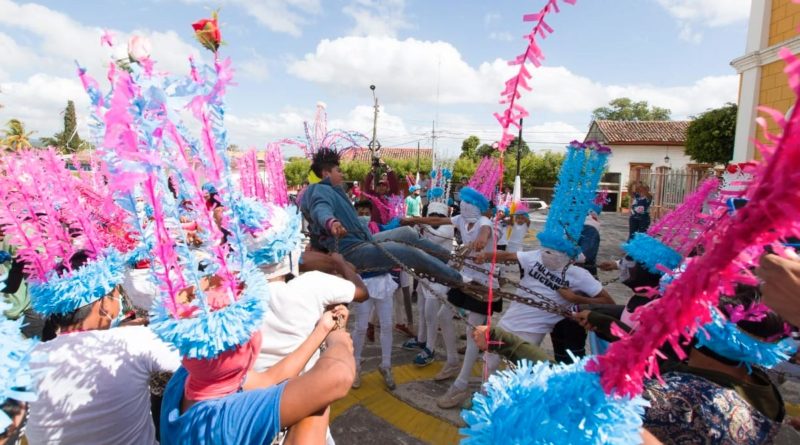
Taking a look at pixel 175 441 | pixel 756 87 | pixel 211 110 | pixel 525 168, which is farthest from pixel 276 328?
pixel 525 168

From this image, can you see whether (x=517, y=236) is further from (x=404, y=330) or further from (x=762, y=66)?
(x=762, y=66)

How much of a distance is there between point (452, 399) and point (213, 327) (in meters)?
3.16

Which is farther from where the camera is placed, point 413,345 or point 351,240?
point 413,345

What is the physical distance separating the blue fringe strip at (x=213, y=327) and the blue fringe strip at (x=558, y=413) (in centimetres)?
75

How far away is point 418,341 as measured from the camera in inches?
209

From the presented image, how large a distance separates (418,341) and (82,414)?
3.94 metres

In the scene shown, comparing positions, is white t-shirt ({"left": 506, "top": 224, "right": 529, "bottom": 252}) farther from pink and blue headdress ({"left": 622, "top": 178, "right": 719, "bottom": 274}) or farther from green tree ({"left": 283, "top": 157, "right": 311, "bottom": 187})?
green tree ({"left": 283, "top": 157, "right": 311, "bottom": 187})

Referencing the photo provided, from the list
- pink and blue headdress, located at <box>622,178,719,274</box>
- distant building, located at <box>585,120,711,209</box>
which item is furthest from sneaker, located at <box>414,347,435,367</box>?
distant building, located at <box>585,120,711,209</box>

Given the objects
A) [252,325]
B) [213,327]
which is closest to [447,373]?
[252,325]

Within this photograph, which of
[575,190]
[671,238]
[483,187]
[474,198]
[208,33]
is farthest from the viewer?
[483,187]

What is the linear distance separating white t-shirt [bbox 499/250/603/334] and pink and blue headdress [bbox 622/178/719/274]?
38 cm

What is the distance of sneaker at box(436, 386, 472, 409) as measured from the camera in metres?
3.96

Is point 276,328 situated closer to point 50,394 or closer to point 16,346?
point 50,394

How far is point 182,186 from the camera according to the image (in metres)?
1.36
